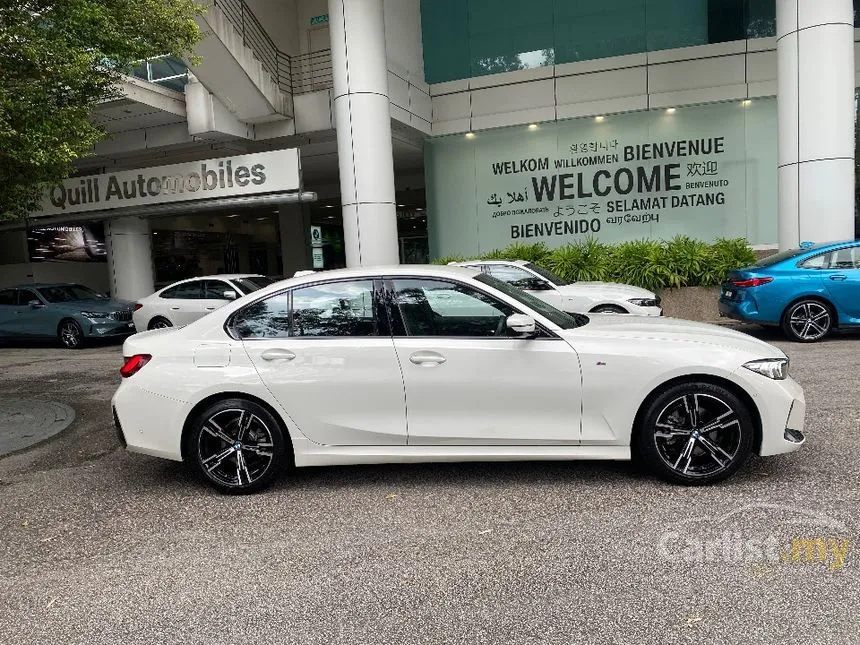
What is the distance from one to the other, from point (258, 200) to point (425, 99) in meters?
6.10

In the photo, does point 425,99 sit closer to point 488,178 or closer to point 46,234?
point 488,178

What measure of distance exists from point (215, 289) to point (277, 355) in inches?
379

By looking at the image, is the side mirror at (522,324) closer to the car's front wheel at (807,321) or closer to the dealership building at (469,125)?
the car's front wheel at (807,321)

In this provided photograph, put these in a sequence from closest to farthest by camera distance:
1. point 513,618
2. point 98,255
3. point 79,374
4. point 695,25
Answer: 1. point 513,618
2. point 79,374
3. point 695,25
4. point 98,255

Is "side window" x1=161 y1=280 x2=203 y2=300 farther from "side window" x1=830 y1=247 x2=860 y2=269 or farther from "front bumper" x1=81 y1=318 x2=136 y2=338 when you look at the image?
"side window" x1=830 y1=247 x2=860 y2=269

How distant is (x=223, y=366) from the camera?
4672mm

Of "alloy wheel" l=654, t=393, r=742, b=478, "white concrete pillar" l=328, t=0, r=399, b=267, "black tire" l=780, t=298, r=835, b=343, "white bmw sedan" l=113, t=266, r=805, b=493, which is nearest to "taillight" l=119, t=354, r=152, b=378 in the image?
"white bmw sedan" l=113, t=266, r=805, b=493

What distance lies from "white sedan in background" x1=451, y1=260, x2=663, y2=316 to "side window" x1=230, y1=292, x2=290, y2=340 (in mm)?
5610

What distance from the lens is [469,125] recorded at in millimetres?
19734

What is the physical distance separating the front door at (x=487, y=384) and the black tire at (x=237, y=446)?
97 centimetres

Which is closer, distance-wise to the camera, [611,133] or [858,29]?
[858,29]

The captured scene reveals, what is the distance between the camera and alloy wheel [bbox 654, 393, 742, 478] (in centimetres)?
431

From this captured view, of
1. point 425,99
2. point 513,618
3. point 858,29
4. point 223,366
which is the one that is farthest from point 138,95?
point 858,29

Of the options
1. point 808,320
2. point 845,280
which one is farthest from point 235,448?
point 845,280
